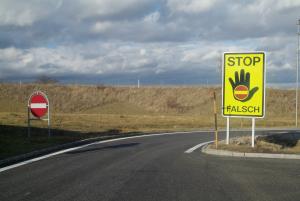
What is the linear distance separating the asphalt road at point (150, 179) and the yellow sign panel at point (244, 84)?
3.86 m

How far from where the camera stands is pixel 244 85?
17297mm

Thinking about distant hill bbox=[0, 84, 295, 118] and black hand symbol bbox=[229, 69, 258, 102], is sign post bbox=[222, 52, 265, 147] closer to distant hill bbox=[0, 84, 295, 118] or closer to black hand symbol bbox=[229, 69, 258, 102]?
black hand symbol bbox=[229, 69, 258, 102]

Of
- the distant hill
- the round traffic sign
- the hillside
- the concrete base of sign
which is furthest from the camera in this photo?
the distant hill

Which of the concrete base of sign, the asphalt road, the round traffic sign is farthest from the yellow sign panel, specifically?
the round traffic sign

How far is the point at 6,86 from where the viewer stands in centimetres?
7669

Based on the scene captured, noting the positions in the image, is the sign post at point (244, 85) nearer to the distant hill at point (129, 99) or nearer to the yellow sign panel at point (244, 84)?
the yellow sign panel at point (244, 84)

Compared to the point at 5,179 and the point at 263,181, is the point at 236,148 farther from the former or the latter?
the point at 5,179

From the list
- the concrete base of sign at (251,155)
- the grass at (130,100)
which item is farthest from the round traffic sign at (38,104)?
the grass at (130,100)

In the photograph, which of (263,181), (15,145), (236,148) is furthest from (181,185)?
(15,145)

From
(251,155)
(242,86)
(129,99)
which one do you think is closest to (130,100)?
(129,99)

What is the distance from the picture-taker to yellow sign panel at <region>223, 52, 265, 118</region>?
16.9 metres

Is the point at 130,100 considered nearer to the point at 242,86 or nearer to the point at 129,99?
the point at 129,99

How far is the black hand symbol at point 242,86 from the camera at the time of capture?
56.2 feet

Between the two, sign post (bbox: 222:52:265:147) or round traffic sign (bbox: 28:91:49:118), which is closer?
sign post (bbox: 222:52:265:147)
